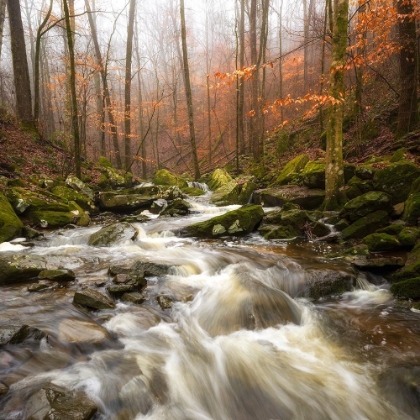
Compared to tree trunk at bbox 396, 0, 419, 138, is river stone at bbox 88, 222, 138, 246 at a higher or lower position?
lower

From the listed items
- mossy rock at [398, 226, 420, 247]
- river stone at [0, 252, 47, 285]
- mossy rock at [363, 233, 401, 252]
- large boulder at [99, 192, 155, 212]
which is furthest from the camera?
large boulder at [99, 192, 155, 212]

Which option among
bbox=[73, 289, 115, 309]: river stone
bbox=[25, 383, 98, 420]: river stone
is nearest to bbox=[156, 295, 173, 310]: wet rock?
bbox=[73, 289, 115, 309]: river stone

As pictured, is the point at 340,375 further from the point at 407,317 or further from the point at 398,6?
the point at 398,6

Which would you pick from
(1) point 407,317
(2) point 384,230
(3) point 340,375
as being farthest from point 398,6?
(3) point 340,375

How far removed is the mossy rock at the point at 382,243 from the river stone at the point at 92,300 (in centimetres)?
481

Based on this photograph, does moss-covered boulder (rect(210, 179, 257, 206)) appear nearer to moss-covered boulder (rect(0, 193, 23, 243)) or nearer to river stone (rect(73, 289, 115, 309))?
moss-covered boulder (rect(0, 193, 23, 243))

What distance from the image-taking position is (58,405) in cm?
255

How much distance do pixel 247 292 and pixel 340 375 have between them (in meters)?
1.77

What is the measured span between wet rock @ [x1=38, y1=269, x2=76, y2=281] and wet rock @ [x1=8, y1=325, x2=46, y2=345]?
163 centimetres

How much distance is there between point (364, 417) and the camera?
3031mm

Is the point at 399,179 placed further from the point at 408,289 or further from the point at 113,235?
the point at 113,235

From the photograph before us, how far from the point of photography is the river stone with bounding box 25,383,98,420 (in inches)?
95.9

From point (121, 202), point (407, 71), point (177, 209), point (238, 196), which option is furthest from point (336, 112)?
point (121, 202)

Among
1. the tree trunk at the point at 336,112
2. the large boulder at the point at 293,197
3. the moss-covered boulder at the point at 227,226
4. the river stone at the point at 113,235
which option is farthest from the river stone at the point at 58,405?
the large boulder at the point at 293,197
